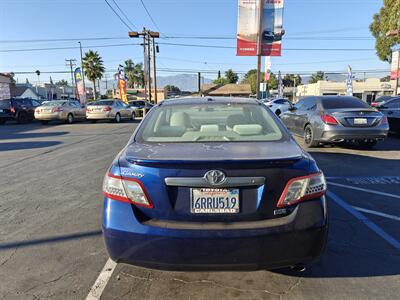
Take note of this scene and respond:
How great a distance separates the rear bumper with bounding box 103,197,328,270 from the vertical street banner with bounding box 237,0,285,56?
15.2 metres

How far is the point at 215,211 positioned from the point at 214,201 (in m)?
0.07

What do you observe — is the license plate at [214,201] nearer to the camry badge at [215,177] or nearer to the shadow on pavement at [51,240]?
the camry badge at [215,177]

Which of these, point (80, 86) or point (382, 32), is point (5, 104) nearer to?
point (80, 86)

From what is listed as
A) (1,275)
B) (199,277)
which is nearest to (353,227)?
(199,277)

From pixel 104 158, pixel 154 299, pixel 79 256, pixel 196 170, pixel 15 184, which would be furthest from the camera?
pixel 104 158

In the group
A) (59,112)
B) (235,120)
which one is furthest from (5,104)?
(235,120)

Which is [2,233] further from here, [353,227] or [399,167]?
[399,167]

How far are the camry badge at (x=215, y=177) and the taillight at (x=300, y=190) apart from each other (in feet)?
1.50

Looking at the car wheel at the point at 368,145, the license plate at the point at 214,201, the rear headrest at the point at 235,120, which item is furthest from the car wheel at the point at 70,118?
the license plate at the point at 214,201

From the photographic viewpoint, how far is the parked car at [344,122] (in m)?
8.70

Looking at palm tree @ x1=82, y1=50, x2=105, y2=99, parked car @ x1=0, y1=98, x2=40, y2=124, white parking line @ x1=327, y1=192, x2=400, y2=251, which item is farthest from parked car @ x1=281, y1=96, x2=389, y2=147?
palm tree @ x1=82, y1=50, x2=105, y2=99

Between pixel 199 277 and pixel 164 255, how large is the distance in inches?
31.1

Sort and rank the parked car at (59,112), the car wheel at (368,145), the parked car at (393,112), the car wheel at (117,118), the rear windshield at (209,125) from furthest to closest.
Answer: the car wheel at (117,118) → the parked car at (59,112) → the parked car at (393,112) → the car wheel at (368,145) → the rear windshield at (209,125)

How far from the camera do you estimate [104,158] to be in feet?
28.2
